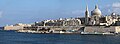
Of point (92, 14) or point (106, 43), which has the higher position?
point (92, 14)

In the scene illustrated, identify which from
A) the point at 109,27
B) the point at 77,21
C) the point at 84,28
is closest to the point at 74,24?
the point at 77,21

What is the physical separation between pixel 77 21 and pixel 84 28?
1658 cm

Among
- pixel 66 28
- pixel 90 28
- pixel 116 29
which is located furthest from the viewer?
pixel 66 28

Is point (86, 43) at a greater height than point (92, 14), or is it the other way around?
point (92, 14)

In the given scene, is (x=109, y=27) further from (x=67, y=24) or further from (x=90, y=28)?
(x=67, y=24)

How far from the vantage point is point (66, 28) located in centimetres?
9512

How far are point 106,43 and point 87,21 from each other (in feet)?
186

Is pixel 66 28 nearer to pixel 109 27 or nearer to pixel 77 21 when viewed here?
pixel 77 21

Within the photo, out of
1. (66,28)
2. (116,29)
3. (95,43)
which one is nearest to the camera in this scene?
(95,43)

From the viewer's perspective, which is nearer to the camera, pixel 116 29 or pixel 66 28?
pixel 116 29

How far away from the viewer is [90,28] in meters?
83.0

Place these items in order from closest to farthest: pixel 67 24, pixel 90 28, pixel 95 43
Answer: pixel 95 43
pixel 90 28
pixel 67 24

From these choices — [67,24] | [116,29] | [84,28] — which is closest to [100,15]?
[67,24]

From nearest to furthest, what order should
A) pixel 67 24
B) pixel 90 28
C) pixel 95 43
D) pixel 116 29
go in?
pixel 95 43 < pixel 116 29 < pixel 90 28 < pixel 67 24
